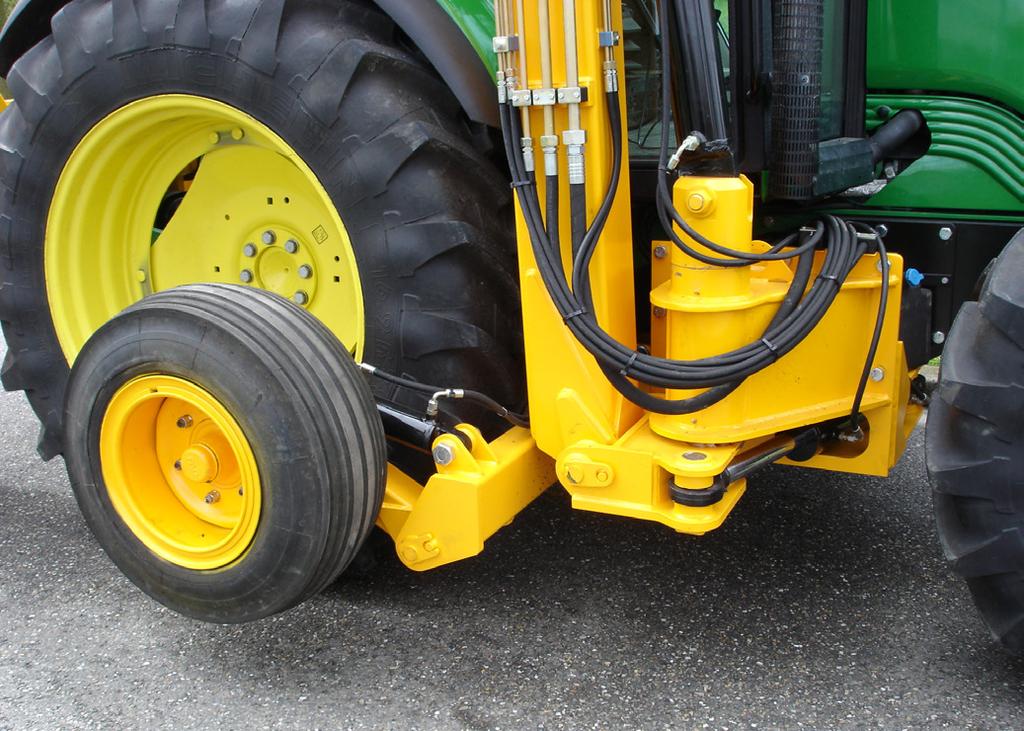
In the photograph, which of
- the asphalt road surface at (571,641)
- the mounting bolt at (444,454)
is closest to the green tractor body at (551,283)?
the mounting bolt at (444,454)

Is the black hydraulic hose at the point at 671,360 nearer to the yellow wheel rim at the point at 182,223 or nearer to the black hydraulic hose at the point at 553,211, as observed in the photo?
the black hydraulic hose at the point at 553,211

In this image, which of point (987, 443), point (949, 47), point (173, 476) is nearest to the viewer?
point (987, 443)

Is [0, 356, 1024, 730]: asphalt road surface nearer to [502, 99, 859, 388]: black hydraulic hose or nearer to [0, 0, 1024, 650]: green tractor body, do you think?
[0, 0, 1024, 650]: green tractor body

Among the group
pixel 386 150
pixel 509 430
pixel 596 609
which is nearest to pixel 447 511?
pixel 509 430

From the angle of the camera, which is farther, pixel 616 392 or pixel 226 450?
pixel 226 450

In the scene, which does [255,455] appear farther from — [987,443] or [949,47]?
[949,47]

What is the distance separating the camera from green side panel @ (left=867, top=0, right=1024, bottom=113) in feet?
7.38

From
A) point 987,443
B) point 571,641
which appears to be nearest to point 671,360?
point 987,443

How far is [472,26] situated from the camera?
85.2 inches

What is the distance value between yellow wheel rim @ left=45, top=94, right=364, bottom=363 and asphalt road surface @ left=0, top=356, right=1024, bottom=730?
0.69 metres

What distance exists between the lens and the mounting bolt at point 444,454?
2.23 metres

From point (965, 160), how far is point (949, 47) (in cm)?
25

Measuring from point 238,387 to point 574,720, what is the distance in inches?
Result: 38.4

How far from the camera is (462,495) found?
88.1 inches
